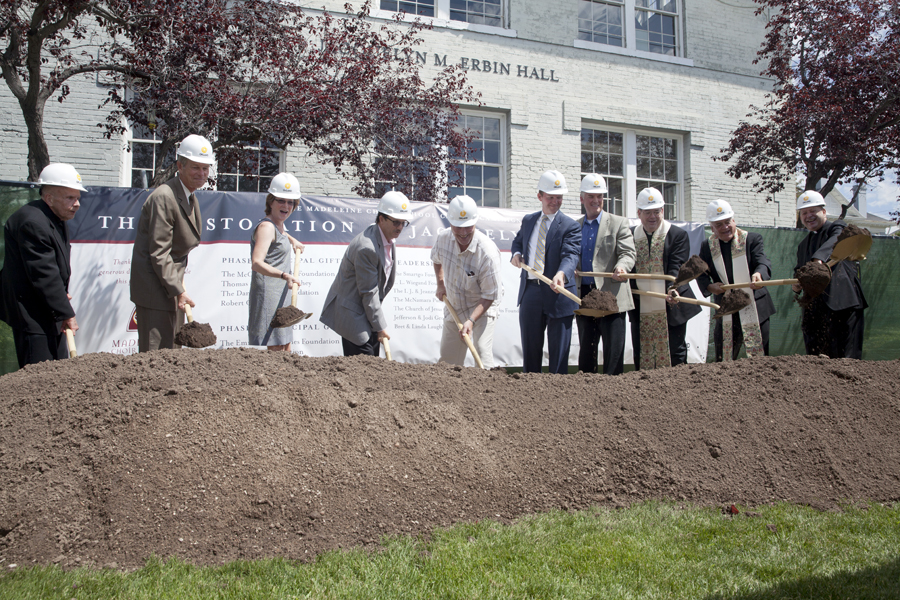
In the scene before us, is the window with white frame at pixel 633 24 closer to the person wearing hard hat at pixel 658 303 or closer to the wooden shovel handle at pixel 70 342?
the person wearing hard hat at pixel 658 303

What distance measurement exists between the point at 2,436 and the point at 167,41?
5197mm

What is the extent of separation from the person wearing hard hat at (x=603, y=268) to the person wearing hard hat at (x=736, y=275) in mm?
862

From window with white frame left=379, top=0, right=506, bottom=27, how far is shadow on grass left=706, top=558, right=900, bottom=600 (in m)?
10.9

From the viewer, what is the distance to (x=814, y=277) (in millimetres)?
5340

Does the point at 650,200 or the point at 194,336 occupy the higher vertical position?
the point at 650,200

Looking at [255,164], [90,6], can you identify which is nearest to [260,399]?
[90,6]

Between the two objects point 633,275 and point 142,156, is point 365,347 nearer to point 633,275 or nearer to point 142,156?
point 633,275

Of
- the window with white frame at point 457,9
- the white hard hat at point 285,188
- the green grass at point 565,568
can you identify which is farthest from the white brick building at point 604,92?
the green grass at point 565,568

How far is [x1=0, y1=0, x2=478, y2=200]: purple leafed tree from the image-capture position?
6.46 metres

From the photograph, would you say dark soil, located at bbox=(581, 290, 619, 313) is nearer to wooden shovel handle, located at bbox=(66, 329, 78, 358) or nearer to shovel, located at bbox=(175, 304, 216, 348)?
shovel, located at bbox=(175, 304, 216, 348)

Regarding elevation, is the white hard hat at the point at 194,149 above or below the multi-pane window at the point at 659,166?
below

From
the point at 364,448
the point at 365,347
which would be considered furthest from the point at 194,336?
the point at 364,448

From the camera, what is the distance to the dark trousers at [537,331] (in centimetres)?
529

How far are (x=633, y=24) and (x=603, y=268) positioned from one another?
933 centimetres
